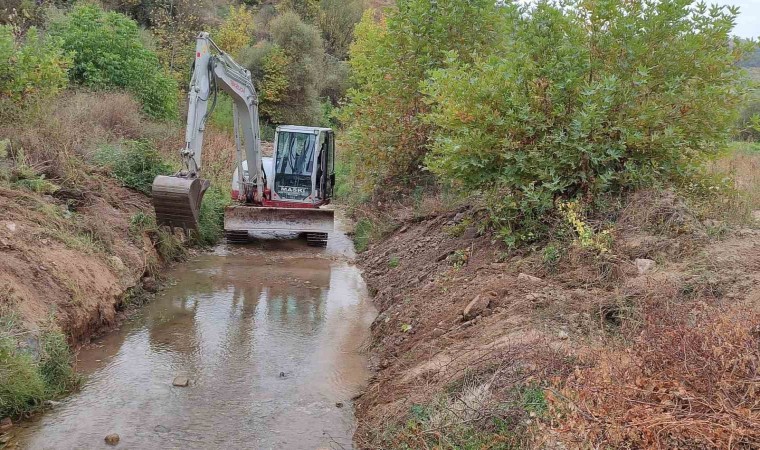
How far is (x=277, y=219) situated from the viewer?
1396 centimetres

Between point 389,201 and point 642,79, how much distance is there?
8.85m

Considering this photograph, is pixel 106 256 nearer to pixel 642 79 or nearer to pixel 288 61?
pixel 642 79

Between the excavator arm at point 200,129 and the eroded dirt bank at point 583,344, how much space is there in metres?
3.62

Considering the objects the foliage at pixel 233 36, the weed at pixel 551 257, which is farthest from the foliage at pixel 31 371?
the foliage at pixel 233 36

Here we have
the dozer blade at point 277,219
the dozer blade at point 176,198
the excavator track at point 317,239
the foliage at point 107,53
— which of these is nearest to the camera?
the dozer blade at point 176,198

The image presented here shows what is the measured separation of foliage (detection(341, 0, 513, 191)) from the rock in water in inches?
290

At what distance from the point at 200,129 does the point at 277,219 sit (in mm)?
3553

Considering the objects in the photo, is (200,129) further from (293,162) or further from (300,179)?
(300,179)

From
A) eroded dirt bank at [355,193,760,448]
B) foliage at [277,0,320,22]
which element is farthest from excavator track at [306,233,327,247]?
foliage at [277,0,320,22]

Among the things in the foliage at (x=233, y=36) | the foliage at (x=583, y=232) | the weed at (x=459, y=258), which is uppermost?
the foliage at (x=233, y=36)

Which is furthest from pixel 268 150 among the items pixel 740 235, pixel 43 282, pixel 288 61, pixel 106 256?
pixel 740 235

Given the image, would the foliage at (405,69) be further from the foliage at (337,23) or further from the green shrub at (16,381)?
the foliage at (337,23)

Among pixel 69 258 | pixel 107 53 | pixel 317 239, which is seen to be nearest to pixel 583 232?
pixel 69 258

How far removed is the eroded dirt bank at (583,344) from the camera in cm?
372
